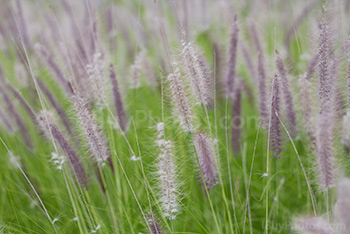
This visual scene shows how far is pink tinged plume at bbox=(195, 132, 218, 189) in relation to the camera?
1.19 m

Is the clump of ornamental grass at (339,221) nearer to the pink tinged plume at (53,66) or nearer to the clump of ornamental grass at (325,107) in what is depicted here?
the clump of ornamental grass at (325,107)

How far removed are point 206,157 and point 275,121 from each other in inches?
13.6

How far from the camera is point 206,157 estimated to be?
4.02 feet

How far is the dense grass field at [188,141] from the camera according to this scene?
→ 119 centimetres

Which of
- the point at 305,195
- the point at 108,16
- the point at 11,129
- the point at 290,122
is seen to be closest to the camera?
the point at 290,122

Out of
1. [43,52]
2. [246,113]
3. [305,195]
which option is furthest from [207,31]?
[305,195]

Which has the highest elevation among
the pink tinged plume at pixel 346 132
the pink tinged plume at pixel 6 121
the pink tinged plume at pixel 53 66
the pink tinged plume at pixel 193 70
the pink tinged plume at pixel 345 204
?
the pink tinged plume at pixel 53 66

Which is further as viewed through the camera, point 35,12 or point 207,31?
point 35,12

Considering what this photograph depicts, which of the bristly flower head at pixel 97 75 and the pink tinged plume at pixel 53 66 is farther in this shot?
the pink tinged plume at pixel 53 66

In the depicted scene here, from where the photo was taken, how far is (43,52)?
1749 millimetres

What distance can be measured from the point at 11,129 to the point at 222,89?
1.05 metres

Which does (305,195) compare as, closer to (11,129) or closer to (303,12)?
(303,12)

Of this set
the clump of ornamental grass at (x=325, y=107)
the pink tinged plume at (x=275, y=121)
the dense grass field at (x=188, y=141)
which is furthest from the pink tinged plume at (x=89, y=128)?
the clump of ornamental grass at (x=325, y=107)

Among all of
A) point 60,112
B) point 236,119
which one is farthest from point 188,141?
point 60,112
